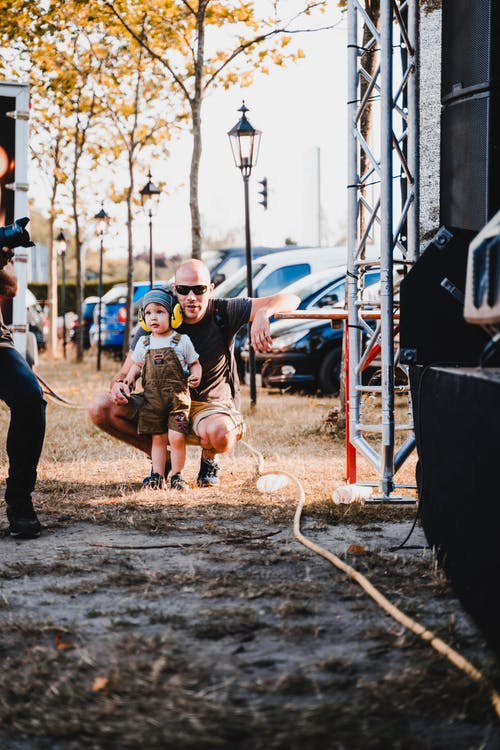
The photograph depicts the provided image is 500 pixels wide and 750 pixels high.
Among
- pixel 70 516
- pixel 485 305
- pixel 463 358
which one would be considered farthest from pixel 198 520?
pixel 485 305

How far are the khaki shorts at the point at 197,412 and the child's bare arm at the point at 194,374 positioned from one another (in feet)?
0.60

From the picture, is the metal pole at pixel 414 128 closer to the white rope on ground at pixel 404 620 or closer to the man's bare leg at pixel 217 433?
the man's bare leg at pixel 217 433

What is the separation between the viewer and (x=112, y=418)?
21.7 ft

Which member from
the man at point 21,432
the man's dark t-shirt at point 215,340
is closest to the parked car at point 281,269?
the man's dark t-shirt at point 215,340

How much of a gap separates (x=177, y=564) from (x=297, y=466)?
3333mm

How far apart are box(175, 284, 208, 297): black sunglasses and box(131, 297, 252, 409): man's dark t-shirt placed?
189 mm

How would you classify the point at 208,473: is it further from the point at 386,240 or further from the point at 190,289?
the point at 386,240

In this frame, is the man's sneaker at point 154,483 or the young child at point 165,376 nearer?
the young child at point 165,376

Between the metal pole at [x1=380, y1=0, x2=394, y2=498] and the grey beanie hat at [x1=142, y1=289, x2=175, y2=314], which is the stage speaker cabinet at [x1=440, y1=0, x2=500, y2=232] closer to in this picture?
the metal pole at [x1=380, y1=0, x2=394, y2=498]

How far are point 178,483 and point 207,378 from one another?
2.39 ft

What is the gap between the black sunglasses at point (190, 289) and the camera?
261 inches

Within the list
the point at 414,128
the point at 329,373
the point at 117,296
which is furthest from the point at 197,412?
the point at 117,296

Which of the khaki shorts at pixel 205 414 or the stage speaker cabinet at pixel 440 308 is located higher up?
the stage speaker cabinet at pixel 440 308

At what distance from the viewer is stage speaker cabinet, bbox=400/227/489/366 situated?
5008 mm
